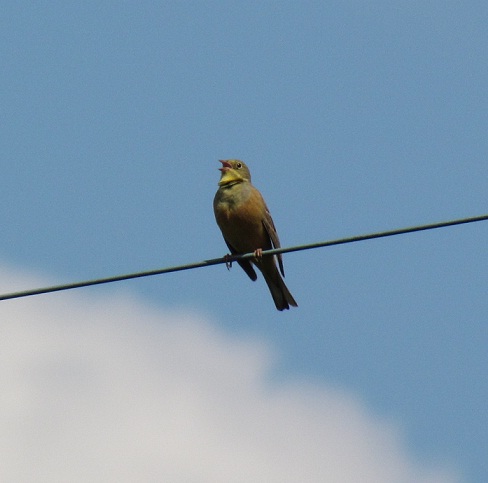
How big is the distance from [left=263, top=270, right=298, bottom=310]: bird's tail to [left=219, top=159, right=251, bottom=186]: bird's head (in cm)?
112

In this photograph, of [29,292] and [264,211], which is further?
[264,211]

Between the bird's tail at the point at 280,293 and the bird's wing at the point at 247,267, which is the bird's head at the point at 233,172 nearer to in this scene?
the bird's wing at the point at 247,267

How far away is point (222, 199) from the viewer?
12.4 meters

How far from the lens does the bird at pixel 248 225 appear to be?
486 inches

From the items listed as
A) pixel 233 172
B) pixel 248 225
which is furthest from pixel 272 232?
pixel 233 172

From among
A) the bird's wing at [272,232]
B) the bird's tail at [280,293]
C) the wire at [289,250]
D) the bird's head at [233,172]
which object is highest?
the bird's head at [233,172]

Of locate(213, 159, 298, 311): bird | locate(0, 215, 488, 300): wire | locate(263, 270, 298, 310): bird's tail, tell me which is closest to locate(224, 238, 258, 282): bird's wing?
locate(213, 159, 298, 311): bird

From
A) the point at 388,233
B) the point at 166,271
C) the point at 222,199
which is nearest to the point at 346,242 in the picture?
the point at 388,233

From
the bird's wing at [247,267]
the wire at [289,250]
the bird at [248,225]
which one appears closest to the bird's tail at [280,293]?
the bird at [248,225]

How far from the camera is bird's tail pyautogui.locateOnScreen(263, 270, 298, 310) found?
12.7 m

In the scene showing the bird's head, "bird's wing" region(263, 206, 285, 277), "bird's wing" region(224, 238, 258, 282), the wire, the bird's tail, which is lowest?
the wire

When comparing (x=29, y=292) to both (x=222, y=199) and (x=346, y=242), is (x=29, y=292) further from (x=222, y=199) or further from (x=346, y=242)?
(x=222, y=199)

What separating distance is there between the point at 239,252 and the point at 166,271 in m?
4.36

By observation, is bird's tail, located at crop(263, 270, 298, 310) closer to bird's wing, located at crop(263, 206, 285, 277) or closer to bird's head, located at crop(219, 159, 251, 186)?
bird's wing, located at crop(263, 206, 285, 277)
